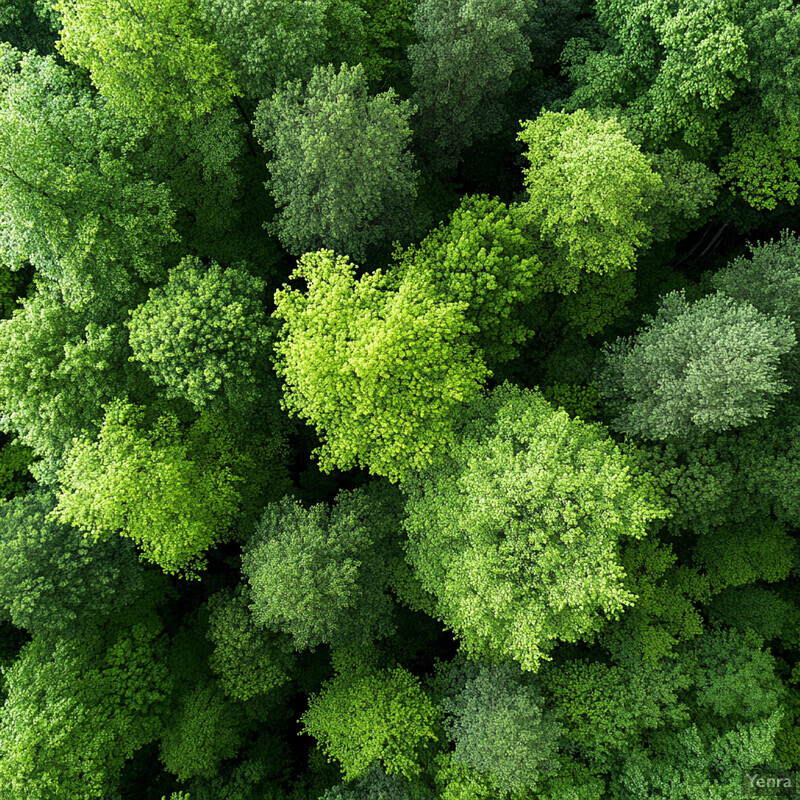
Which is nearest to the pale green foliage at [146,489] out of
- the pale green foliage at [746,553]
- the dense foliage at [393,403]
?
the dense foliage at [393,403]

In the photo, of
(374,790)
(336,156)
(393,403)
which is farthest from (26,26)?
(374,790)

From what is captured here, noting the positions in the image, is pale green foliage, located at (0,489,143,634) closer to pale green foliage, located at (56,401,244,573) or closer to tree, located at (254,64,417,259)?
pale green foliage, located at (56,401,244,573)

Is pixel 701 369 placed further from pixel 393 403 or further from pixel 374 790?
pixel 374 790

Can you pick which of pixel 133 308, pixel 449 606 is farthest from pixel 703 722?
pixel 133 308

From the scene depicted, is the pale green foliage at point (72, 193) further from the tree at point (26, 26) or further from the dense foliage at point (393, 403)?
the tree at point (26, 26)

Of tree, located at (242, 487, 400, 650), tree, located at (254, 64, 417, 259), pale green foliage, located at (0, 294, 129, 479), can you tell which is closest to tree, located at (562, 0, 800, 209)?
tree, located at (254, 64, 417, 259)

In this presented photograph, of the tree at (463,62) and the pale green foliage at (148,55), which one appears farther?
the tree at (463,62)
